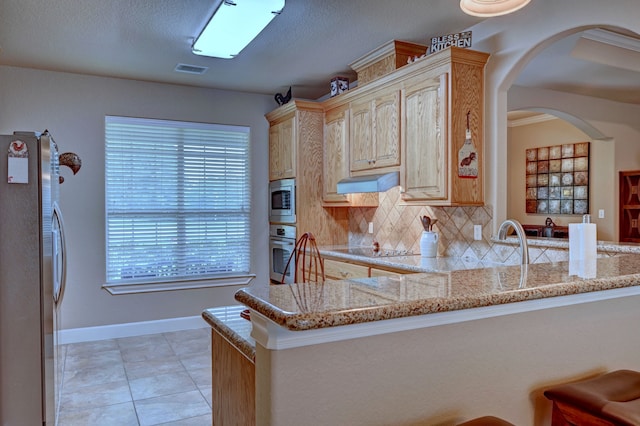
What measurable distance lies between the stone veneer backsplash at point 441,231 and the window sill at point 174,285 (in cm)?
132

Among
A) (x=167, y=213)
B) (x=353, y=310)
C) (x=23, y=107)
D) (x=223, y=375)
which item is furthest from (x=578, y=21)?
(x=23, y=107)

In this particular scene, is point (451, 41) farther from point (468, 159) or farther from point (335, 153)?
point (335, 153)

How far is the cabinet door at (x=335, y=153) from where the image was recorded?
427cm

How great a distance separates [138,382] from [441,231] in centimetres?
257

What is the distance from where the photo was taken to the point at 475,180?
3.16 m

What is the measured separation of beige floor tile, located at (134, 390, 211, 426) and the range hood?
1.95 meters

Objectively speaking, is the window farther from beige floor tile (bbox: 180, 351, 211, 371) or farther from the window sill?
beige floor tile (bbox: 180, 351, 211, 371)

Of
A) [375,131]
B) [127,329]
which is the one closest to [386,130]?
[375,131]

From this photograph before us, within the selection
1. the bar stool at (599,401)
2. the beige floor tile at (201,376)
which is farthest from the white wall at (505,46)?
the beige floor tile at (201,376)

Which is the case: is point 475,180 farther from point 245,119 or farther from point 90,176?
point 90,176

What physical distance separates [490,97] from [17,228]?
114 inches

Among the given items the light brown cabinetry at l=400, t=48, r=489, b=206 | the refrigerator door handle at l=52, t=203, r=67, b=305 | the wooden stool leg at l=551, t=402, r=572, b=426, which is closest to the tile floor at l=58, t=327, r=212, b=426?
the refrigerator door handle at l=52, t=203, r=67, b=305

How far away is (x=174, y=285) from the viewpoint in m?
4.84

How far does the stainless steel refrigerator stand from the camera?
2057 mm
